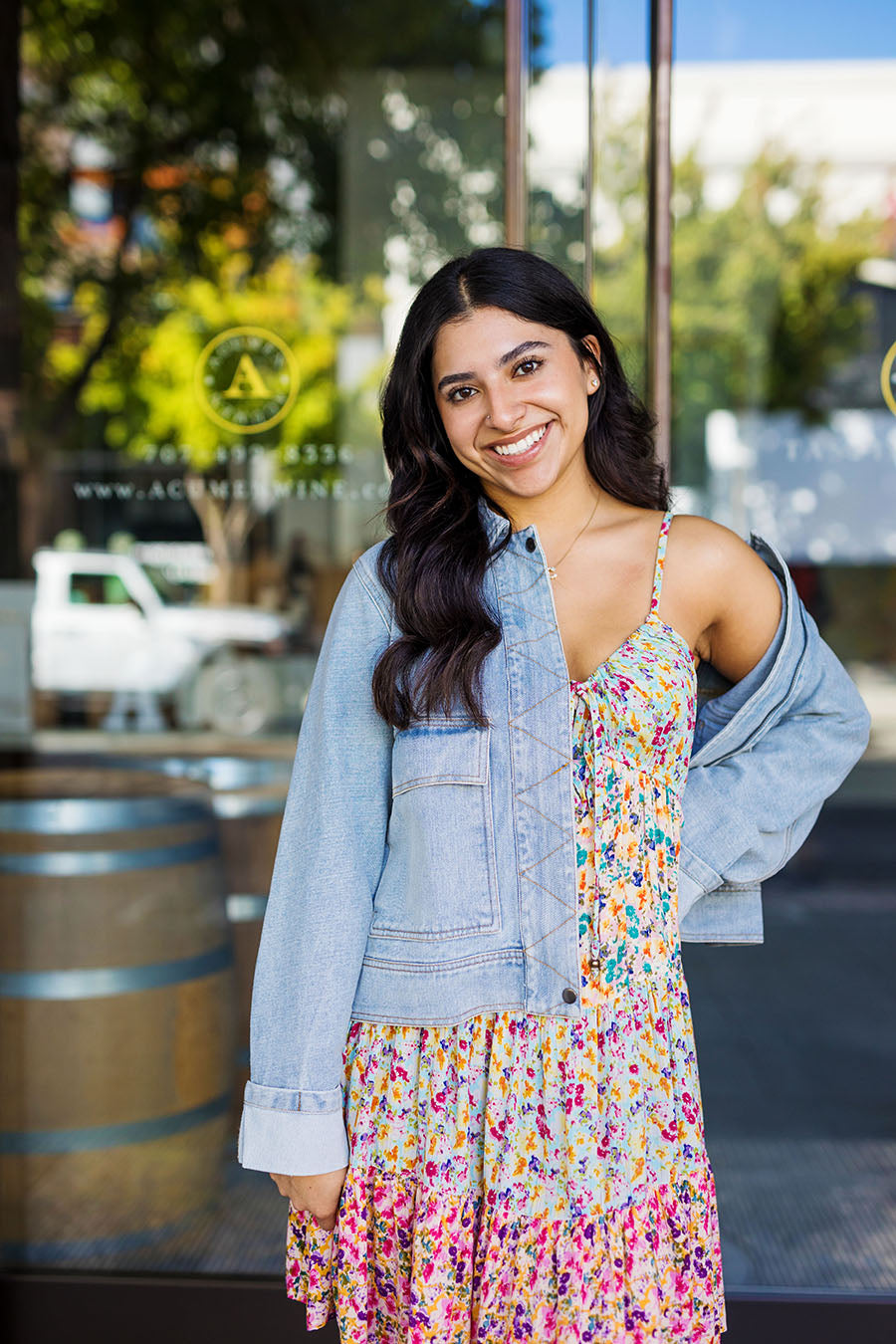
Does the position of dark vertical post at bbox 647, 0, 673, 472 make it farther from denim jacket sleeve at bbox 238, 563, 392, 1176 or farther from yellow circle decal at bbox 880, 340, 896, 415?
denim jacket sleeve at bbox 238, 563, 392, 1176

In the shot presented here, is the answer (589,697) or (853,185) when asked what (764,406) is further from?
(589,697)

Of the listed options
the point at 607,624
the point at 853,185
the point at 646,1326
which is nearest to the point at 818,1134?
the point at 646,1326

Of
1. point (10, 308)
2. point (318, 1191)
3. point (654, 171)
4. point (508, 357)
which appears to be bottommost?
point (318, 1191)

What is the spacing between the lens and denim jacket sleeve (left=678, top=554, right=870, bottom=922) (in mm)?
1770

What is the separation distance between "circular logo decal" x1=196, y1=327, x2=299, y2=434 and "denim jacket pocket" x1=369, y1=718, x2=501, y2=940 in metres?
1.48

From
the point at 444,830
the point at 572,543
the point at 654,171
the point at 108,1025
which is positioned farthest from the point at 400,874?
the point at 654,171

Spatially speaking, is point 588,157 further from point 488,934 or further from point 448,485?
point 488,934

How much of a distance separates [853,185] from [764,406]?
541 mm

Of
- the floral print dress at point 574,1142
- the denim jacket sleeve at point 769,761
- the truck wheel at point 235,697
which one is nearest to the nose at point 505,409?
the floral print dress at point 574,1142

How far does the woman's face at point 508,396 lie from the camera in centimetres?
165

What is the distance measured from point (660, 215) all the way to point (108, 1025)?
2.00 meters

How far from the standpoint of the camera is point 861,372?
115 inches

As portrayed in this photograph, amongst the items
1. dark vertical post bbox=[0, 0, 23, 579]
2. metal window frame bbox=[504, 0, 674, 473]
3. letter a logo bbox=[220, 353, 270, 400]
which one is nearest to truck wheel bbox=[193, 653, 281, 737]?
dark vertical post bbox=[0, 0, 23, 579]

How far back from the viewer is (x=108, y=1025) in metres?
2.72
